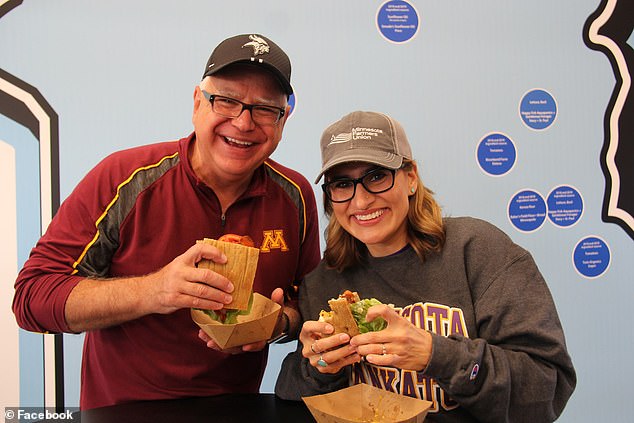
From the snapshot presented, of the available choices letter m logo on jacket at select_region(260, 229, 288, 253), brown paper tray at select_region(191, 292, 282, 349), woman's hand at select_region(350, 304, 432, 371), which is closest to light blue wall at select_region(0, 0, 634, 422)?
letter m logo on jacket at select_region(260, 229, 288, 253)

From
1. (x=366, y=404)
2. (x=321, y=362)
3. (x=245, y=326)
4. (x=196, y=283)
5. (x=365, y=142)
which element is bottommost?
(x=366, y=404)

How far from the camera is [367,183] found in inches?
71.2

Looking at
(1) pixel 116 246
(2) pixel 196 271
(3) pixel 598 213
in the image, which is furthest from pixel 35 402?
(3) pixel 598 213

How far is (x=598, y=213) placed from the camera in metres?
3.33

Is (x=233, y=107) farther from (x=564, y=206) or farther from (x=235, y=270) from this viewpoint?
(x=564, y=206)

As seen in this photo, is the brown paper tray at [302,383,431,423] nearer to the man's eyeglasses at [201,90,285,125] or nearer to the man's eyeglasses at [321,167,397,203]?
the man's eyeglasses at [321,167,397,203]

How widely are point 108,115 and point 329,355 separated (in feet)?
6.85

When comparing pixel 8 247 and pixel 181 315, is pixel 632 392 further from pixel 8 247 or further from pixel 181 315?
pixel 8 247

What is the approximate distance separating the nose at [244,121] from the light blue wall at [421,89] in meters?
1.23

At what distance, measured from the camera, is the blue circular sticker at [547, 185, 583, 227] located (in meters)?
3.28

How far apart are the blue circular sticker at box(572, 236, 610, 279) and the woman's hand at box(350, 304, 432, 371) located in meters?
2.22

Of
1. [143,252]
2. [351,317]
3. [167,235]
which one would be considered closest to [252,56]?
[167,235]

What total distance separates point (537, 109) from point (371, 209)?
6.39ft

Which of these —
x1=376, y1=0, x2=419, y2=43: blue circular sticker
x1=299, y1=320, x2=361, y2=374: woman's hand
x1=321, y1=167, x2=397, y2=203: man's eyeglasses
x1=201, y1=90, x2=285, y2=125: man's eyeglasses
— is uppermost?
x1=376, y1=0, x2=419, y2=43: blue circular sticker
